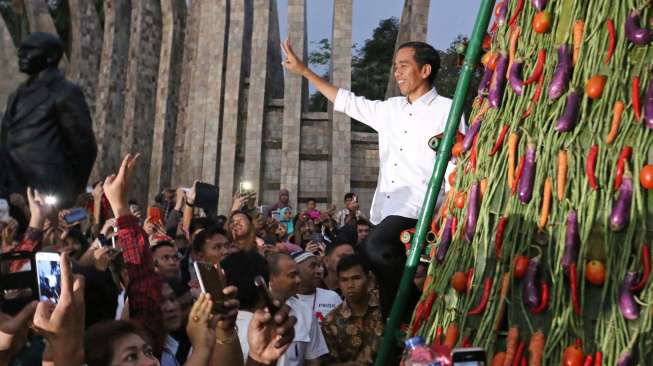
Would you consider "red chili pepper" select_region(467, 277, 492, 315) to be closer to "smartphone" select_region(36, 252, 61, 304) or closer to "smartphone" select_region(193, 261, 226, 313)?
"smartphone" select_region(193, 261, 226, 313)

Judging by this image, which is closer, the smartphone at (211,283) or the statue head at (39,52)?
the smartphone at (211,283)

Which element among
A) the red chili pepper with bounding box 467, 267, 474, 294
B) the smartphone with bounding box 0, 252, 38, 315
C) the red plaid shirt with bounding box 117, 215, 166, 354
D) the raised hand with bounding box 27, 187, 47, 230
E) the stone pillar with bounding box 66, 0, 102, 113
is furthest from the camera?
the stone pillar with bounding box 66, 0, 102, 113

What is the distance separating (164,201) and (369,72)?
27.1 meters

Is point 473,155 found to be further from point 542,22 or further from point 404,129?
point 404,129

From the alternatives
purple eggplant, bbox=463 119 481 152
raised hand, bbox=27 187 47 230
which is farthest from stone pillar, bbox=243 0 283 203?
purple eggplant, bbox=463 119 481 152

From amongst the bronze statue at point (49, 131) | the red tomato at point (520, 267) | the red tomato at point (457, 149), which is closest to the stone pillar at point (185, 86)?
the bronze statue at point (49, 131)

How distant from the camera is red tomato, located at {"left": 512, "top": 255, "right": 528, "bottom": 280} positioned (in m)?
2.85

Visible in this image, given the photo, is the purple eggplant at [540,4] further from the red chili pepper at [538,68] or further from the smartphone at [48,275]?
the smartphone at [48,275]

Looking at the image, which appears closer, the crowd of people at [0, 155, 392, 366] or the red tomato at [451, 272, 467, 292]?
the red tomato at [451, 272, 467, 292]

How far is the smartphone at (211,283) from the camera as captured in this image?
3122 mm

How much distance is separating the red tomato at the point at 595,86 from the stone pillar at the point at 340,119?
1551 cm

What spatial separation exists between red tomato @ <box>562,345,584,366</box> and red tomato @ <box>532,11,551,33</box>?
1089 mm

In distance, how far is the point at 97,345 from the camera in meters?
3.30

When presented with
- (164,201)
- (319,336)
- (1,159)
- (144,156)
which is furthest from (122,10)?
(319,336)
